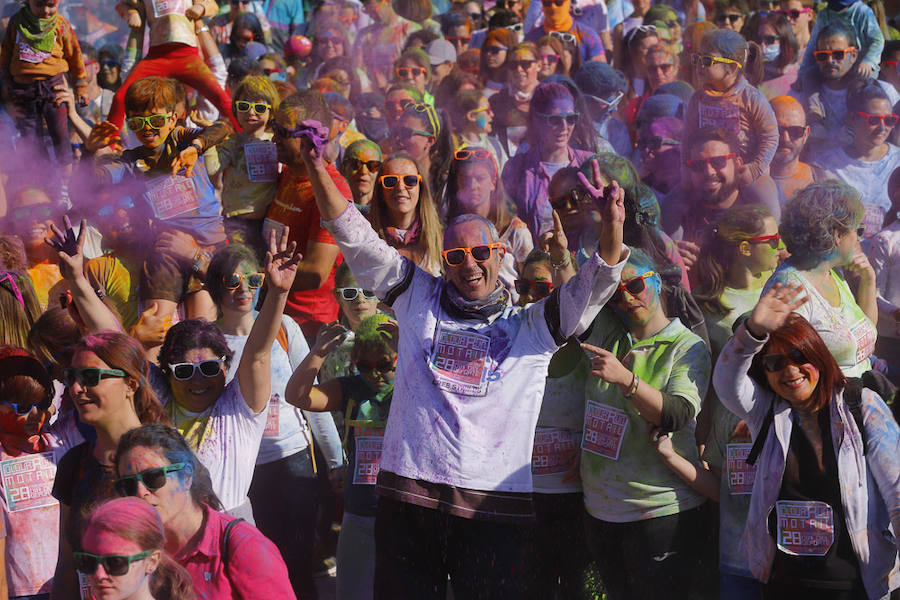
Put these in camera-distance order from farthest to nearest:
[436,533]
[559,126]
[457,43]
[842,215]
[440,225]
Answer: [457,43] → [559,126] → [440,225] → [842,215] → [436,533]

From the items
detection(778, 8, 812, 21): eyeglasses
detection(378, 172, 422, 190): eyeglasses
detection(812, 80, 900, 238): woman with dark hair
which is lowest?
detection(778, 8, 812, 21): eyeglasses

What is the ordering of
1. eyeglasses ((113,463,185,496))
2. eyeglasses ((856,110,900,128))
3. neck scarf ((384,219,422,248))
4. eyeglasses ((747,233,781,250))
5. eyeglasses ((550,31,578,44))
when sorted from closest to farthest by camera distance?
eyeglasses ((113,463,185,496)), eyeglasses ((747,233,781,250)), neck scarf ((384,219,422,248)), eyeglasses ((856,110,900,128)), eyeglasses ((550,31,578,44))

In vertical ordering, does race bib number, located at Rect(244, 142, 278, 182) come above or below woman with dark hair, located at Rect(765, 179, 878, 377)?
below

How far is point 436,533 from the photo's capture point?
3.62 meters

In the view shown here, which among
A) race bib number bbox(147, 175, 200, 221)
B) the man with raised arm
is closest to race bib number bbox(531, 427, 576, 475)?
the man with raised arm

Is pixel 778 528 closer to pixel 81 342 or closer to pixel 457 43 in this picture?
pixel 81 342

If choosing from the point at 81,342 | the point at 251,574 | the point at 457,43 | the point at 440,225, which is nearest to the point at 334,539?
the point at 440,225

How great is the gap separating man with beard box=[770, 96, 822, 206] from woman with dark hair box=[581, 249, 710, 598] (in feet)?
8.34

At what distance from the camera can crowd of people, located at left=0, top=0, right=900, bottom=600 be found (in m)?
3.59

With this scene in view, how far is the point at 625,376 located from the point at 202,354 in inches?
56.0

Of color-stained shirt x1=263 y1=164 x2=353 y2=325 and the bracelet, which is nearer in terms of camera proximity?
the bracelet

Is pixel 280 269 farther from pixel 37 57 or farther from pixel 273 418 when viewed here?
pixel 37 57

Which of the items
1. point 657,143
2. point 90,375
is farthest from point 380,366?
point 657,143

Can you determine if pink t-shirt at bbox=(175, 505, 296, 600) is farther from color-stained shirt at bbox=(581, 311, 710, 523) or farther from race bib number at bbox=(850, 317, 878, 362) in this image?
race bib number at bbox=(850, 317, 878, 362)
